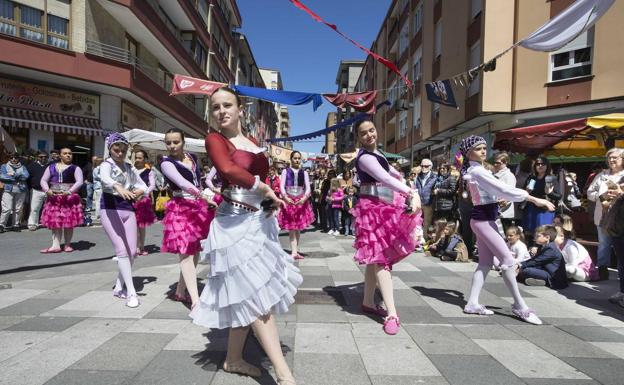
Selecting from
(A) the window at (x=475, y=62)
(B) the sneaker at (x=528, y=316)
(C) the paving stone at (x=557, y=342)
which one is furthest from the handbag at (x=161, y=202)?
(A) the window at (x=475, y=62)

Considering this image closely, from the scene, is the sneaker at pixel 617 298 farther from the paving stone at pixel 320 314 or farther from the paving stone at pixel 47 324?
the paving stone at pixel 47 324

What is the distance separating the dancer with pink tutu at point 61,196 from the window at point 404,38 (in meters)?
29.0

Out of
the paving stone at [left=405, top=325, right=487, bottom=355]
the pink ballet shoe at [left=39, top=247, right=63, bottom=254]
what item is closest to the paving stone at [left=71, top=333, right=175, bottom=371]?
the paving stone at [left=405, top=325, right=487, bottom=355]

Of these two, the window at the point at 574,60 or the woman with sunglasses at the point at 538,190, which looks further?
the window at the point at 574,60

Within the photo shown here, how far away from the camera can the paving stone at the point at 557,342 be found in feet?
11.1

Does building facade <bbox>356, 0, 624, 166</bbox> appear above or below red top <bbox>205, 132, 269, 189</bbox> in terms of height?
above

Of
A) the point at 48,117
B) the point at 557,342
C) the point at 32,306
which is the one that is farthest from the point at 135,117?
the point at 557,342

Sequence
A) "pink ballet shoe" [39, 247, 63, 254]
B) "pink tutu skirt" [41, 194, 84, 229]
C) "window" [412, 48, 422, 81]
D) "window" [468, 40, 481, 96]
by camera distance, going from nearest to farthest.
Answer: "pink tutu skirt" [41, 194, 84, 229], "pink ballet shoe" [39, 247, 63, 254], "window" [468, 40, 481, 96], "window" [412, 48, 422, 81]

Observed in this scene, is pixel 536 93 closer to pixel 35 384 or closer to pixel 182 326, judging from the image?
pixel 182 326

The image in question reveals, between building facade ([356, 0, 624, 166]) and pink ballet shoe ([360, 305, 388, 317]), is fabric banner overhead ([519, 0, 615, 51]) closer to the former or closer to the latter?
pink ballet shoe ([360, 305, 388, 317])

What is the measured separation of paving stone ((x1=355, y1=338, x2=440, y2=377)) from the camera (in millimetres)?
2955

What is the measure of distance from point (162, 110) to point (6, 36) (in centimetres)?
867

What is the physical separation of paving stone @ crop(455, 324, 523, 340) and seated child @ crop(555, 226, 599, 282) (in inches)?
123

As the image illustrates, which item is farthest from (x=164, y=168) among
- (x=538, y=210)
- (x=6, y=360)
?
(x=538, y=210)
